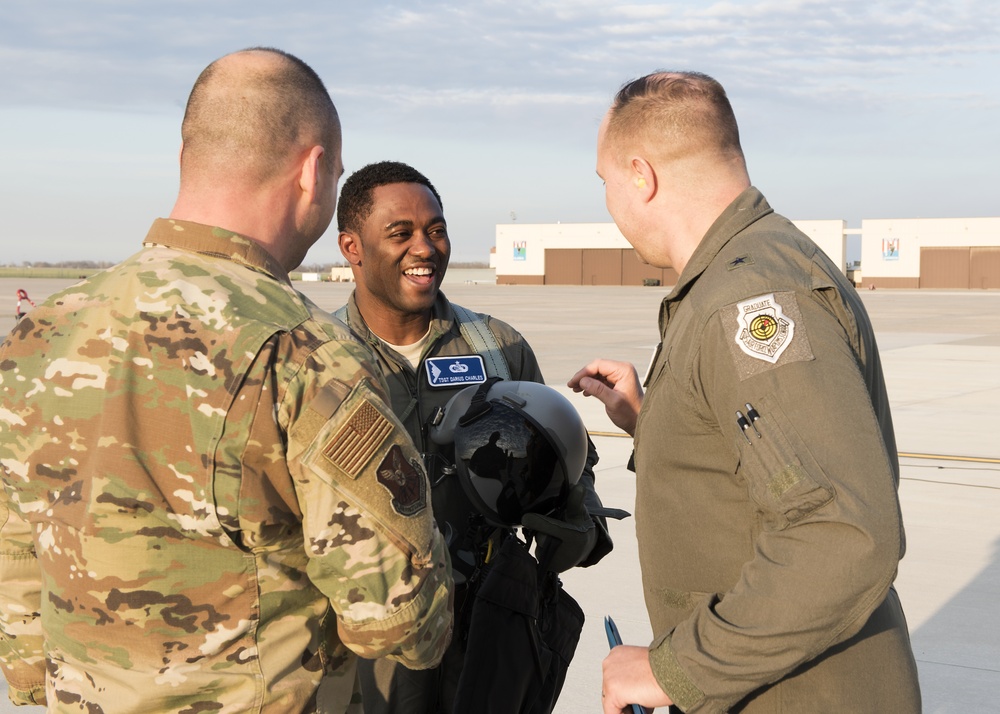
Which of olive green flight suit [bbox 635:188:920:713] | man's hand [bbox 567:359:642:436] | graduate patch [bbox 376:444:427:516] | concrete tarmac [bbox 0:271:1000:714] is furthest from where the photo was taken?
concrete tarmac [bbox 0:271:1000:714]

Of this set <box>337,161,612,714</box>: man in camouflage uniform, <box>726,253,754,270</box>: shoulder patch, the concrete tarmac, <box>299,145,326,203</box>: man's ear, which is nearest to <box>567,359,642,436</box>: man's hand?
<box>337,161,612,714</box>: man in camouflage uniform

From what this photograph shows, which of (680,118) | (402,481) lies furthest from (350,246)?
(402,481)

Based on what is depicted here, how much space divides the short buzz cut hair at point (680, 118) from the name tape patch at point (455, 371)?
1505 mm

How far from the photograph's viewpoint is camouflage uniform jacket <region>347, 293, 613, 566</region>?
3.47 m

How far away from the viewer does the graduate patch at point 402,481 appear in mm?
1902

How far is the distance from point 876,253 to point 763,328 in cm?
6764

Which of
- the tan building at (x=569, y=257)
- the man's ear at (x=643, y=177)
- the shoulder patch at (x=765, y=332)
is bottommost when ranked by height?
the tan building at (x=569, y=257)

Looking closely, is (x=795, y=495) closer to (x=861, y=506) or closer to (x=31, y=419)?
(x=861, y=506)

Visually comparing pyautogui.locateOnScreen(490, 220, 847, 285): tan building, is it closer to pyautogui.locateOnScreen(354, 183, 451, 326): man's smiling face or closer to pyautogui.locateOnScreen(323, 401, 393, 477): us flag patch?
pyautogui.locateOnScreen(354, 183, 451, 326): man's smiling face

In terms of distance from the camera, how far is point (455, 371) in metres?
3.64

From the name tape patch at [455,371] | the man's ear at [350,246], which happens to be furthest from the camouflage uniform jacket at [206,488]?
the man's ear at [350,246]

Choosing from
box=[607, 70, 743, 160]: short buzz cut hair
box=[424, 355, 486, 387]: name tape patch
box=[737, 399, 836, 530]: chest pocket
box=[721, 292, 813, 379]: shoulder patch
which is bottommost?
box=[424, 355, 486, 387]: name tape patch

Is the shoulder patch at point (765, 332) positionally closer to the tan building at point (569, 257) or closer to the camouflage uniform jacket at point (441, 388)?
the camouflage uniform jacket at point (441, 388)

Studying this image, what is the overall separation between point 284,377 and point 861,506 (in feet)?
3.48
